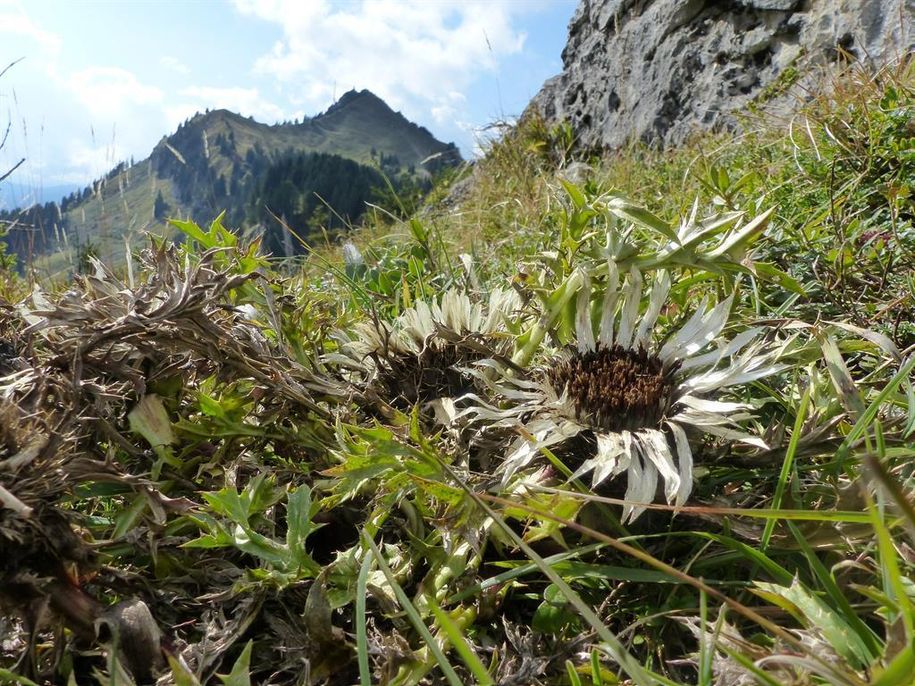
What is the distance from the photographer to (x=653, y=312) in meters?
1.09

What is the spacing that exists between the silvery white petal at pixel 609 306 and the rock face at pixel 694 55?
17.2ft

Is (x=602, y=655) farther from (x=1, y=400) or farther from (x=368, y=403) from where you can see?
(x=1, y=400)

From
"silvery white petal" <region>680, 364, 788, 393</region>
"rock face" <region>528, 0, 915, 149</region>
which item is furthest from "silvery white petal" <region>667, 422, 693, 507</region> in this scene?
"rock face" <region>528, 0, 915, 149</region>

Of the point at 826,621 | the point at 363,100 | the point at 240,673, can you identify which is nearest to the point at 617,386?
the point at 826,621

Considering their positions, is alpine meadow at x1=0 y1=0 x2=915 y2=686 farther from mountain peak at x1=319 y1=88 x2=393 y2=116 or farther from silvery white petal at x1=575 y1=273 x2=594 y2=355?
mountain peak at x1=319 y1=88 x2=393 y2=116

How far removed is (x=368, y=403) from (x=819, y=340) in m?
0.76

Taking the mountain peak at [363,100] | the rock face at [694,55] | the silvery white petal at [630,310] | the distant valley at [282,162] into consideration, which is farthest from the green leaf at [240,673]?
the mountain peak at [363,100]

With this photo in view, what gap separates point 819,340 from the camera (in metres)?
1.03

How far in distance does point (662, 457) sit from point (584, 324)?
1.00 feet

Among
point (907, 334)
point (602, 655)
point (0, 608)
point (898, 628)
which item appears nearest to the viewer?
point (898, 628)

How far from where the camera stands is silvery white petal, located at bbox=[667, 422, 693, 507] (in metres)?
0.84

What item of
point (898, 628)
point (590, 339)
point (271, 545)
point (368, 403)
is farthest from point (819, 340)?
point (271, 545)

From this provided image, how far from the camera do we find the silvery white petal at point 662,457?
84 cm

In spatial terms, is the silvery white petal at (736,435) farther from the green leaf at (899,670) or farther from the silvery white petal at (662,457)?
the green leaf at (899,670)
